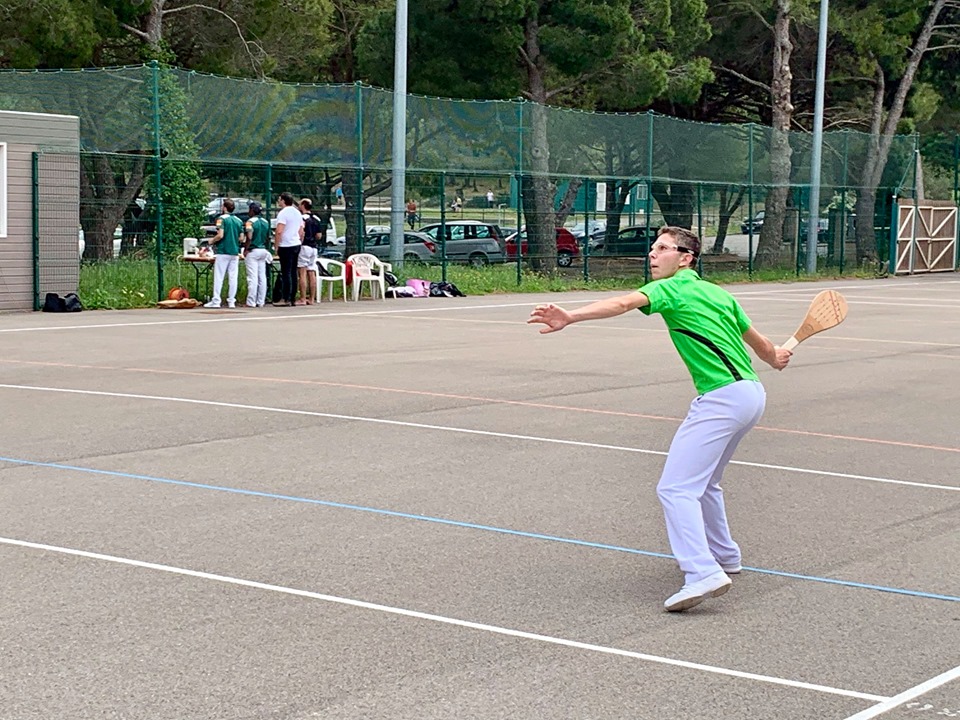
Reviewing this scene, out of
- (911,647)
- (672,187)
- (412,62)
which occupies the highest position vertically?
(412,62)

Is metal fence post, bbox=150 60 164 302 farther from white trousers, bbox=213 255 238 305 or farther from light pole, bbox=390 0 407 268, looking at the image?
light pole, bbox=390 0 407 268

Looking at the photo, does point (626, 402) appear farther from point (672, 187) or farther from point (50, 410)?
point (672, 187)

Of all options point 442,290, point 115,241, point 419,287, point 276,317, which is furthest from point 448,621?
point 442,290

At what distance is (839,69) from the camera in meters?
49.8

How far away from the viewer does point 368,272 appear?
94.2 ft

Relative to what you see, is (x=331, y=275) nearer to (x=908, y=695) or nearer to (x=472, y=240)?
(x=472, y=240)

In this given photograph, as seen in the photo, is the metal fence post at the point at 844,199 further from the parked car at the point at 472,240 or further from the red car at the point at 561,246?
the parked car at the point at 472,240

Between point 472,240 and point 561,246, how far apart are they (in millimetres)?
2298

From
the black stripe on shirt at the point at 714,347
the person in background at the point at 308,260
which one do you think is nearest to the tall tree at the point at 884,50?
the person in background at the point at 308,260

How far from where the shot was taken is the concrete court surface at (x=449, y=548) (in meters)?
5.61

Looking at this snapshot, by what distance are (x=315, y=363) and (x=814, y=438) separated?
6561 millimetres

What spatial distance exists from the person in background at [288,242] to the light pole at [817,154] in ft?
60.1

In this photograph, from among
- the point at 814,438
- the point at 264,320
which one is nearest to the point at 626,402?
the point at 814,438

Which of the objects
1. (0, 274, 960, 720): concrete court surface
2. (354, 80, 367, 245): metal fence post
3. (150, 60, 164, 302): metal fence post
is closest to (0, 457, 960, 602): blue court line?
(0, 274, 960, 720): concrete court surface
